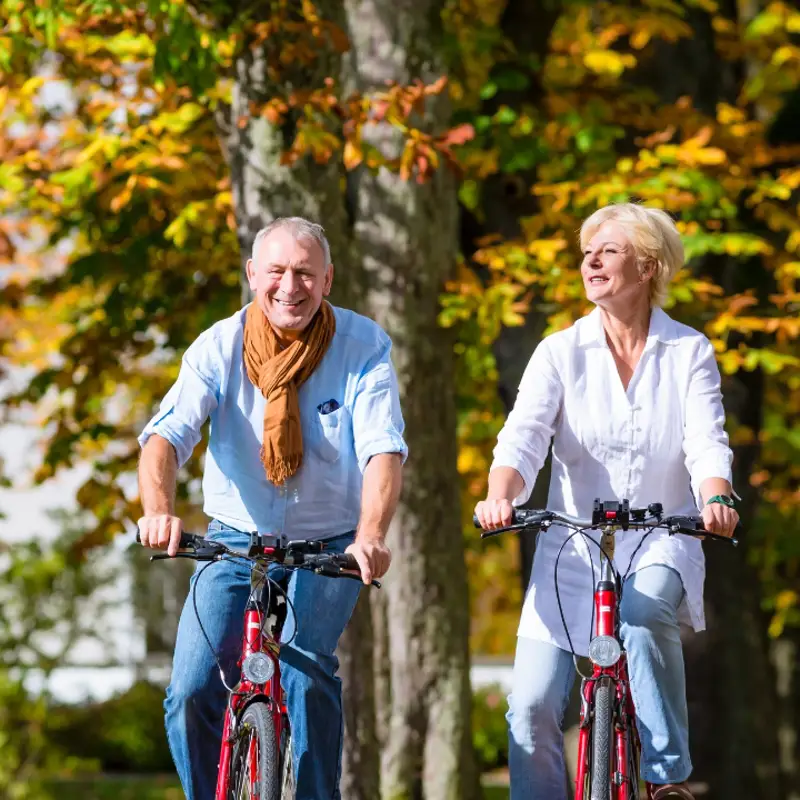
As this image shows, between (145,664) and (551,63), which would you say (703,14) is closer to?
(551,63)

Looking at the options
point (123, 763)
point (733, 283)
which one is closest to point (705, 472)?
point (733, 283)

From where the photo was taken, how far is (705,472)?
5074mm

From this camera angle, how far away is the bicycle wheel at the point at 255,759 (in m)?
4.56

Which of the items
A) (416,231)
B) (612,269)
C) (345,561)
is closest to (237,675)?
(345,561)

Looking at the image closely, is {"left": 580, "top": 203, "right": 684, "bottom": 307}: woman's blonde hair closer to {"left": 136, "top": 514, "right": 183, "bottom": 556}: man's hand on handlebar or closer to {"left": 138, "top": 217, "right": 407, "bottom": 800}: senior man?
{"left": 138, "top": 217, "right": 407, "bottom": 800}: senior man

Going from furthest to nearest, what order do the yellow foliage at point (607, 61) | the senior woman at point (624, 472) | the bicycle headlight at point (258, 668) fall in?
the yellow foliage at point (607, 61), the senior woman at point (624, 472), the bicycle headlight at point (258, 668)

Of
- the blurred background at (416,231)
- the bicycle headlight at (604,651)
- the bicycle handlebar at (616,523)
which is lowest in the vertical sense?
the bicycle headlight at (604,651)

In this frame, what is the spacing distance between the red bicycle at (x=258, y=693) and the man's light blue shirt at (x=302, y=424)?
340 mm

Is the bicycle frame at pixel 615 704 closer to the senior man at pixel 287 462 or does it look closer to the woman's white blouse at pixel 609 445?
the woman's white blouse at pixel 609 445

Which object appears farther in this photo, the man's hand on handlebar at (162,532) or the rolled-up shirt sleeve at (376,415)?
the rolled-up shirt sleeve at (376,415)

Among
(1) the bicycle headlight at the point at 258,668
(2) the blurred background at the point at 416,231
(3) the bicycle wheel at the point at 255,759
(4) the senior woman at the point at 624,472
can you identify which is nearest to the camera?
(3) the bicycle wheel at the point at 255,759

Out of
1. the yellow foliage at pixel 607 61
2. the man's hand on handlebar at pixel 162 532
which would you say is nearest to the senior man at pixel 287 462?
the man's hand on handlebar at pixel 162 532

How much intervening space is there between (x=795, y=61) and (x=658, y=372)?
328 inches

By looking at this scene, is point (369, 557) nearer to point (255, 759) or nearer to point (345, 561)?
point (345, 561)
